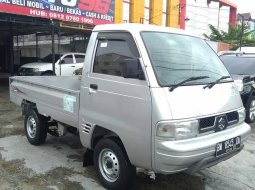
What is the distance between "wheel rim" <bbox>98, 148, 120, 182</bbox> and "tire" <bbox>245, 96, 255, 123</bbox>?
5.20 m

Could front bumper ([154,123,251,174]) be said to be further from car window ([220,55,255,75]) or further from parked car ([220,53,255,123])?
car window ([220,55,255,75])

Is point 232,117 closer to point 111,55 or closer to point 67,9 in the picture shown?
point 111,55

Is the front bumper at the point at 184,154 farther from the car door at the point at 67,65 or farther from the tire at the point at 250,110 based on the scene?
the car door at the point at 67,65

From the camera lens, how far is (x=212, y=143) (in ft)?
11.9

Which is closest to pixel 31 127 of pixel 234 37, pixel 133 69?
pixel 133 69

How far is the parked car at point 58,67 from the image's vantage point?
1443cm

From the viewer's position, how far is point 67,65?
1505 cm

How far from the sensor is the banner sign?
39.9 ft

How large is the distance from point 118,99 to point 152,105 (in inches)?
21.5

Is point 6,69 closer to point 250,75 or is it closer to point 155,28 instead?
point 250,75

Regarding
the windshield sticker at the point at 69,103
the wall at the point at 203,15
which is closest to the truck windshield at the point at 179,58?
the windshield sticker at the point at 69,103

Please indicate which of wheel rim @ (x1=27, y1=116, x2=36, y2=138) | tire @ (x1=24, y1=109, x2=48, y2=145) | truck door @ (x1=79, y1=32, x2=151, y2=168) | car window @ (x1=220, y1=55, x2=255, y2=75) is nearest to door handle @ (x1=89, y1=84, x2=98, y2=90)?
truck door @ (x1=79, y1=32, x2=151, y2=168)

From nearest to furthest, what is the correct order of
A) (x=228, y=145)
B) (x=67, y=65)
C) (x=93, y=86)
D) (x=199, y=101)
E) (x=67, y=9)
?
1. (x=199, y=101)
2. (x=228, y=145)
3. (x=93, y=86)
4. (x=67, y=9)
5. (x=67, y=65)

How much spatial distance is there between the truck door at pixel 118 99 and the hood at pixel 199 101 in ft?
0.92
